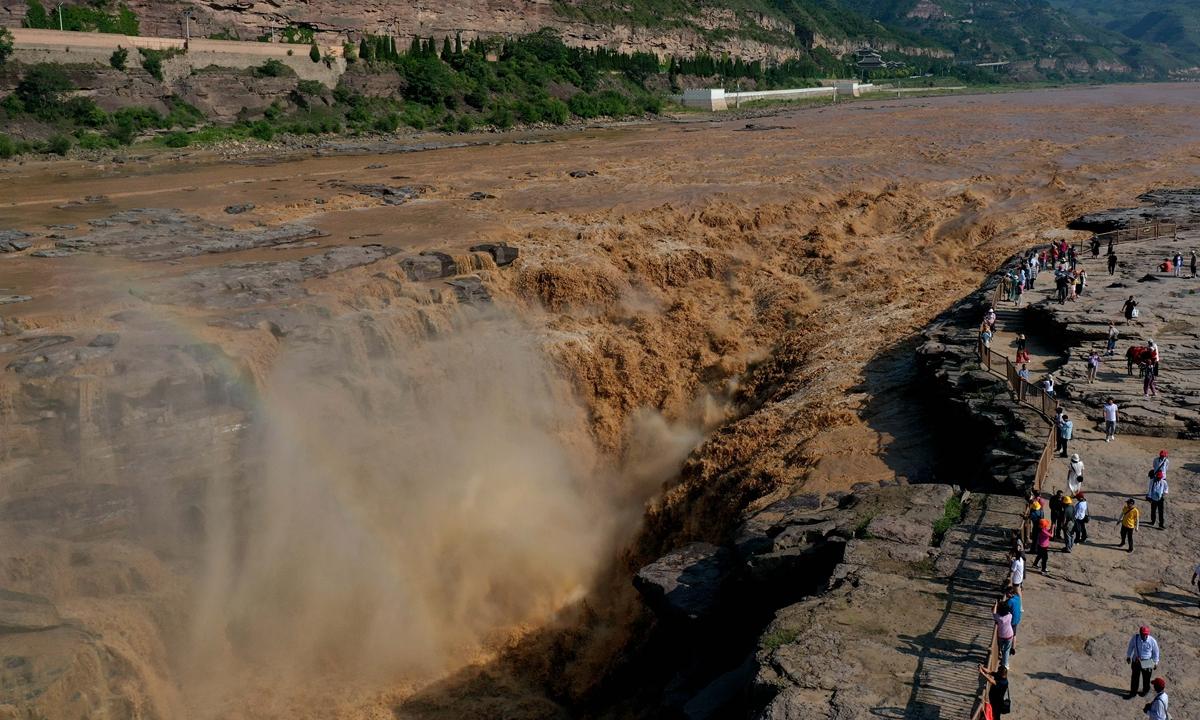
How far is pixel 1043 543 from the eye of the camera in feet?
48.1

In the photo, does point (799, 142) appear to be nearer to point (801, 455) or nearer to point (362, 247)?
point (362, 247)

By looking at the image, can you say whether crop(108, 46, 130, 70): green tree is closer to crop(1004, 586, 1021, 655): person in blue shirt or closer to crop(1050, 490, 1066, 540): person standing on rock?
crop(1050, 490, 1066, 540): person standing on rock

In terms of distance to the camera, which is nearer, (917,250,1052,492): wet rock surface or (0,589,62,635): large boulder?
(0,589,62,635): large boulder

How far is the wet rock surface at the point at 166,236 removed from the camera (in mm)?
32031

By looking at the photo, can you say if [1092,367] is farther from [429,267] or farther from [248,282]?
[248,282]

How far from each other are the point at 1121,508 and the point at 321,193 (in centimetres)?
3525

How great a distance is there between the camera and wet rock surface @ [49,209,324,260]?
3203cm

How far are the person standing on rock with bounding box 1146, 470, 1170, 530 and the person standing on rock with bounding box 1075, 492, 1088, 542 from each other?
115cm

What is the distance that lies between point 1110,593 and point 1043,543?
105cm

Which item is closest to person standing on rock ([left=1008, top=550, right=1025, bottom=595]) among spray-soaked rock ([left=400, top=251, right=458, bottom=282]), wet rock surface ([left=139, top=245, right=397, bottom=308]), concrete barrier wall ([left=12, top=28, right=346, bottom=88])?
wet rock surface ([left=139, top=245, right=397, bottom=308])

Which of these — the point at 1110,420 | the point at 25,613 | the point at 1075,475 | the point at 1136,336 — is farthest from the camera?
A: the point at 1136,336

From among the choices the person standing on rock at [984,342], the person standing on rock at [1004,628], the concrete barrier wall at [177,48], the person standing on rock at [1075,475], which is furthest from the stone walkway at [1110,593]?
the concrete barrier wall at [177,48]

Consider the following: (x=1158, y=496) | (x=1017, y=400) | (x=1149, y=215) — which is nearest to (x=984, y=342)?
(x=1017, y=400)

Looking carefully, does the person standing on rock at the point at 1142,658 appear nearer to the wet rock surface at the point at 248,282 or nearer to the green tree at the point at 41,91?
the wet rock surface at the point at 248,282
